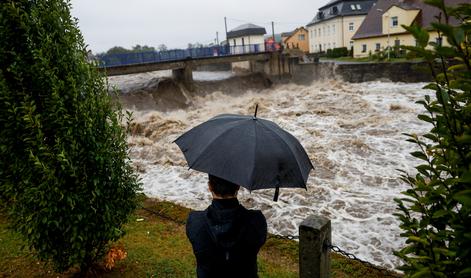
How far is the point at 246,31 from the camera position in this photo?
195 feet

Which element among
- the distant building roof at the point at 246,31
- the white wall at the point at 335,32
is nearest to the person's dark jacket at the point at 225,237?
the white wall at the point at 335,32

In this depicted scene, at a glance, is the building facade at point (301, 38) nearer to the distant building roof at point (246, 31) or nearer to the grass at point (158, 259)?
the distant building roof at point (246, 31)

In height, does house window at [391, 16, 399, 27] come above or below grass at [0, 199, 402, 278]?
above

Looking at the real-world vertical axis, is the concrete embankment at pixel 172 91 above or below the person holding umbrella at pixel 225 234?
below

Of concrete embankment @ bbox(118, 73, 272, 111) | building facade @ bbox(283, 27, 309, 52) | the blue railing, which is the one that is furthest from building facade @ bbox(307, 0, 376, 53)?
concrete embankment @ bbox(118, 73, 272, 111)

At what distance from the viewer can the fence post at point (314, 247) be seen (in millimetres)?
3428

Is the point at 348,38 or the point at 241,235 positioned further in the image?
the point at 348,38

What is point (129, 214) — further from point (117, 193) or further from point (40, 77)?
point (40, 77)

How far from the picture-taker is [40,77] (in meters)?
3.83

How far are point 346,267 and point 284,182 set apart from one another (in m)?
3.36

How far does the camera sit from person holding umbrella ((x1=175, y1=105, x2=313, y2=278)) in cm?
260

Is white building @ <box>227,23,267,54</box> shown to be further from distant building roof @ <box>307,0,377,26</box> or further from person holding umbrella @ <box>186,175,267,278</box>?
person holding umbrella @ <box>186,175,267,278</box>

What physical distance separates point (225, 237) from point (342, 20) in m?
57.9

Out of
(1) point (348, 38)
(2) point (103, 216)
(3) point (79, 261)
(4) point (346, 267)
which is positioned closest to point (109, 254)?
(3) point (79, 261)
